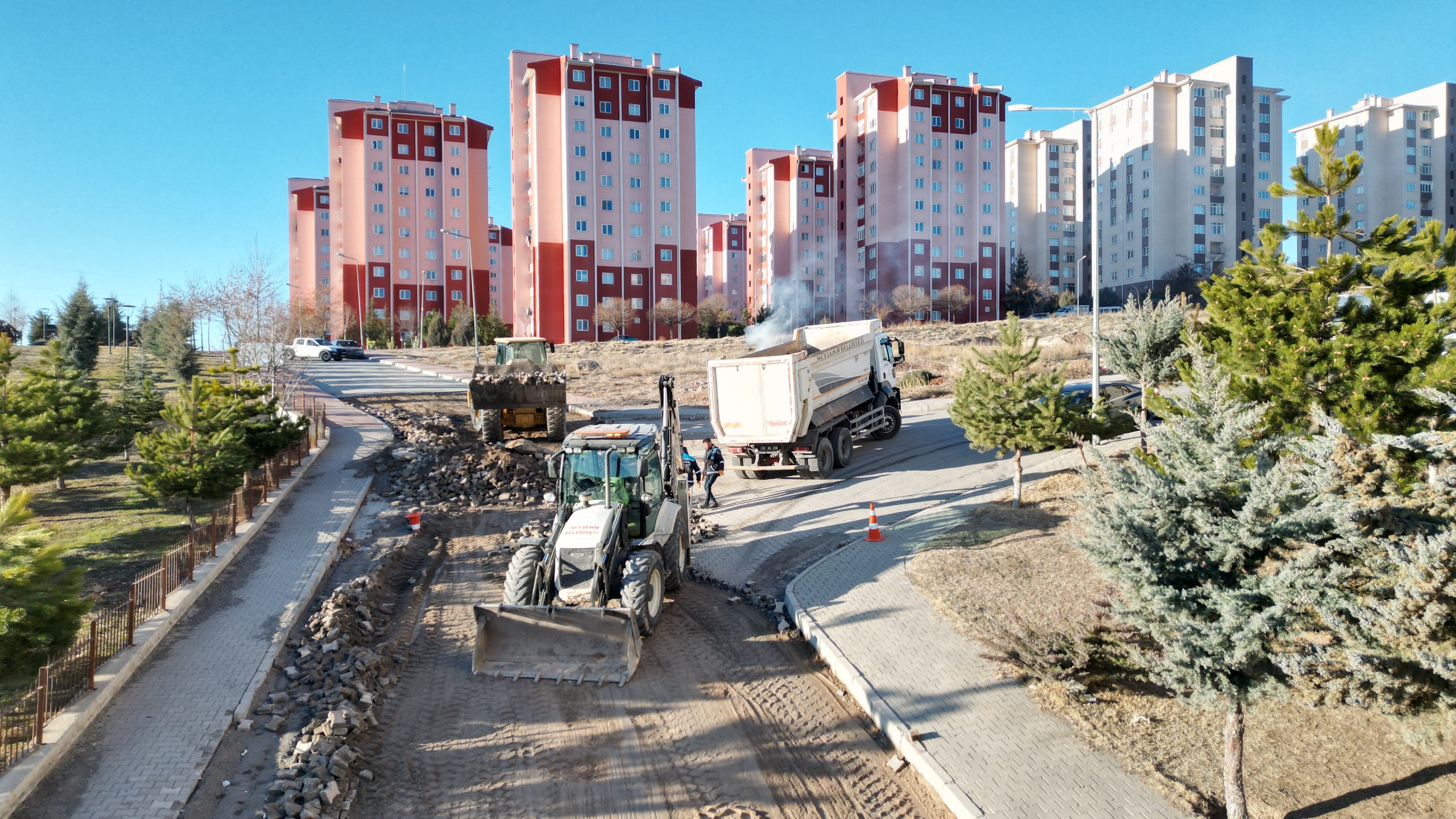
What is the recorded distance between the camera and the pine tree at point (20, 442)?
48.9 feet

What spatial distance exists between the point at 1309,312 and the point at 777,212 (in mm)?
90829

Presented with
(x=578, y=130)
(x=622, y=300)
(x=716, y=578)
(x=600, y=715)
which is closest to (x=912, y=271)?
(x=622, y=300)

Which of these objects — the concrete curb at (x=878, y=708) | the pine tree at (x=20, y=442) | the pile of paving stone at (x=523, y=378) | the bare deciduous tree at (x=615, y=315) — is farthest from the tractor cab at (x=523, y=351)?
the bare deciduous tree at (x=615, y=315)

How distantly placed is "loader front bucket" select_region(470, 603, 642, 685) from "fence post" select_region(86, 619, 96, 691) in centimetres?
371

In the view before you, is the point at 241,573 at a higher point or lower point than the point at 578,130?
lower

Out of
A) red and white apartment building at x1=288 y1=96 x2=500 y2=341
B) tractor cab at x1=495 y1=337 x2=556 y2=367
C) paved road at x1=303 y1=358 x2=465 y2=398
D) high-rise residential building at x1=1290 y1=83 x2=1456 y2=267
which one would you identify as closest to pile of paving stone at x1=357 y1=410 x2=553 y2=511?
tractor cab at x1=495 y1=337 x2=556 y2=367

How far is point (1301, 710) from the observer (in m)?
8.66

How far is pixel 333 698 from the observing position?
8.77m

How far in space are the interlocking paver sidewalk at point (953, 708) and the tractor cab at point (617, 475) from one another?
2480 millimetres

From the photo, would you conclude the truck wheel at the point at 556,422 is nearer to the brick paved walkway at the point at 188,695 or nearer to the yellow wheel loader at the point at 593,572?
the brick paved walkway at the point at 188,695

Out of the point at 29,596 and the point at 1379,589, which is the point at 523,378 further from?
the point at 1379,589

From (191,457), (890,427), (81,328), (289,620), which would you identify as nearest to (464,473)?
(191,457)

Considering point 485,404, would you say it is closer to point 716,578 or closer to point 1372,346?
point 716,578

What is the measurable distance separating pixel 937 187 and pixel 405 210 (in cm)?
4998
